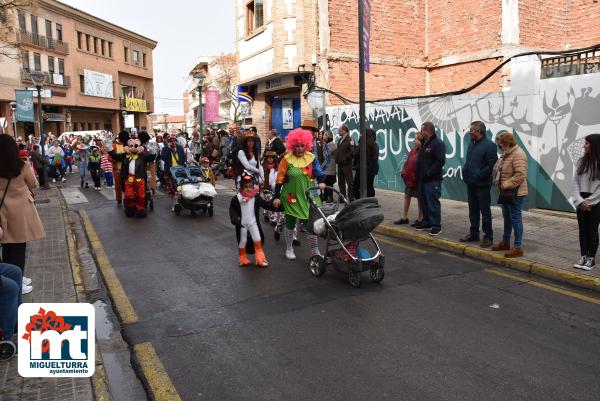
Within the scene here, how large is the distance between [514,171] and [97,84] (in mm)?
50395

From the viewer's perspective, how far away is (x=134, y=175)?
1169 centimetres

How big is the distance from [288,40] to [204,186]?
8626mm

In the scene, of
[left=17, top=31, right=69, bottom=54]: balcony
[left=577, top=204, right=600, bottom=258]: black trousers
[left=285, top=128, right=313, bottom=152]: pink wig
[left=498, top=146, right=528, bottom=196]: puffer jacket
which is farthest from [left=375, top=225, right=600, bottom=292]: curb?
[left=17, top=31, right=69, bottom=54]: balcony

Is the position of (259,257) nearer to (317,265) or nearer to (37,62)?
(317,265)

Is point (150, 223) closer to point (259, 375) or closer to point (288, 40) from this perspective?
point (259, 375)

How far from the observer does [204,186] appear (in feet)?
37.7

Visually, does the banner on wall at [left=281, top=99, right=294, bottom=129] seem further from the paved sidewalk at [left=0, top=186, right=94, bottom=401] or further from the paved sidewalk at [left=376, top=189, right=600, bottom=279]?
the paved sidewalk at [left=0, top=186, right=94, bottom=401]

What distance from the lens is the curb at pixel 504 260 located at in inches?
242

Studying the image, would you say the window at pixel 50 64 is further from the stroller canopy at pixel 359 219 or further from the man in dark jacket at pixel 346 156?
the stroller canopy at pixel 359 219

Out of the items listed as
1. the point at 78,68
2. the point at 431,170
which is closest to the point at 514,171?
the point at 431,170

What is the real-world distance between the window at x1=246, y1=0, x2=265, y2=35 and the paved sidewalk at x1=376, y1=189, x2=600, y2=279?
1121cm

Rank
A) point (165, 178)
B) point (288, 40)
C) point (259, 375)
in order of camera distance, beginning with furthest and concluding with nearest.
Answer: point (288, 40), point (165, 178), point (259, 375)

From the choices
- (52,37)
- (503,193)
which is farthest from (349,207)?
(52,37)

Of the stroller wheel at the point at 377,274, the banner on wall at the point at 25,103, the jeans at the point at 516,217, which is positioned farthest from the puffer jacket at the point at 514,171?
the banner on wall at the point at 25,103
